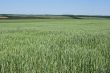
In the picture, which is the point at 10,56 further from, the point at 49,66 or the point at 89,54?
the point at 89,54

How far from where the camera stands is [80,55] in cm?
645

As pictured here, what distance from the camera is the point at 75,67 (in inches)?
206

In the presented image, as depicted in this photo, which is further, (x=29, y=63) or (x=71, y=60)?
(x=71, y=60)

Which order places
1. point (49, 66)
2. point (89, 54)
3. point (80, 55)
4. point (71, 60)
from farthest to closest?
point (89, 54) < point (80, 55) < point (71, 60) < point (49, 66)

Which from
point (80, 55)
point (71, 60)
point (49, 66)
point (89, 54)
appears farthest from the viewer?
point (89, 54)

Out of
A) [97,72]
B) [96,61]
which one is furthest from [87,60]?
[97,72]

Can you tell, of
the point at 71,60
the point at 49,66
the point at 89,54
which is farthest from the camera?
the point at 89,54

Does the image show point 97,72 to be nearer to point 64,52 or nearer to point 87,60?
point 87,60

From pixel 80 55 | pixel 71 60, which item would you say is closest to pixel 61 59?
pixel 71 60

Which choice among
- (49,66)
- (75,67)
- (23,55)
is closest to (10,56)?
(23,55)

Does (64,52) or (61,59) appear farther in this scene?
(64,52)

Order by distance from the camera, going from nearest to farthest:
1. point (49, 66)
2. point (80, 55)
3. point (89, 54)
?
1. point (49, 66)
2. point (80, 55)
3. point (89, 54)

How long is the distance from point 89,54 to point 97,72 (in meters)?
1.59

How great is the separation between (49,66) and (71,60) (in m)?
0.78
